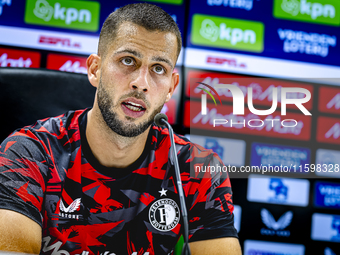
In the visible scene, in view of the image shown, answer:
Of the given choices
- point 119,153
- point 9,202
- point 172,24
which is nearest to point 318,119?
point 172,24

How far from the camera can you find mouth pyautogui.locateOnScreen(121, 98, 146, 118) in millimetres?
951

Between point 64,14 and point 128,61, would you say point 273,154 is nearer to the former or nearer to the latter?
point 128,61

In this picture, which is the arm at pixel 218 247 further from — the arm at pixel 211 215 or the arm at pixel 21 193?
the arm at pixel 21 193

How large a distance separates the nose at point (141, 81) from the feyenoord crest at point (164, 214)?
1.19 feet

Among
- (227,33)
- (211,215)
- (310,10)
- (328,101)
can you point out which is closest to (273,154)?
(328,101)

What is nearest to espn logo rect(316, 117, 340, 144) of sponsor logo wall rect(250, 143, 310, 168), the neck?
sponsor logo wall rect(250, 143, 310, 168)

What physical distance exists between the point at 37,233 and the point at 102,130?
0.37 m

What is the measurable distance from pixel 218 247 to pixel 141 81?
546mm

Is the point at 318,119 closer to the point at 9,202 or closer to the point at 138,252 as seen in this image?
the point at 138,252

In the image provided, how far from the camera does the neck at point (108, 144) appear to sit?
1.00 meters

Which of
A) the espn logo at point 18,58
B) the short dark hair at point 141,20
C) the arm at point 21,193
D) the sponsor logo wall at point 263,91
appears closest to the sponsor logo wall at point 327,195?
the sponsor logo wall at point 263,91

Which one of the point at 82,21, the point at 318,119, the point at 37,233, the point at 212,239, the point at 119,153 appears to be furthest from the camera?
the point at 318,119

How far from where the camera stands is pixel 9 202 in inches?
30.4

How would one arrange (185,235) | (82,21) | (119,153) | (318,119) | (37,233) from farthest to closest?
1. (318,119)
2. (82,21)
3. (119,153)
4. (37,233)
5. (185,235)
